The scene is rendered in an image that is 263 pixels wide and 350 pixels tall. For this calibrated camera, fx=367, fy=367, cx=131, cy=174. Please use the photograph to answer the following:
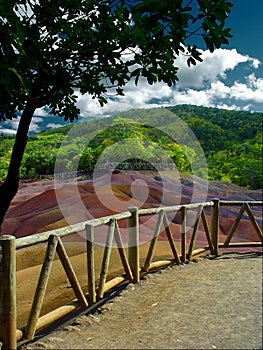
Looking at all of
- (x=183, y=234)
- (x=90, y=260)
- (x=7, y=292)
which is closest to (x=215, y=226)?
(x=183, y=234)

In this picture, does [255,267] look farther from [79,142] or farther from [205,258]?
[79,142]

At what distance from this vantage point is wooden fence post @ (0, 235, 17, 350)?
112 inches

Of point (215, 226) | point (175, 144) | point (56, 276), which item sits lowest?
point (56, 276)

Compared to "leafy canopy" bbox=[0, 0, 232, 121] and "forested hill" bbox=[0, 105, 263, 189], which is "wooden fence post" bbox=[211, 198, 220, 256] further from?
"forested hill" bbox=[0, 105, 263, 189]

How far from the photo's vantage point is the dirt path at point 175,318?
3227 millimetres

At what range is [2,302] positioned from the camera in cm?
285

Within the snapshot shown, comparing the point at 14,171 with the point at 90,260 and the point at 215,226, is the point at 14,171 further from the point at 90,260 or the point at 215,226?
the point at 215,226

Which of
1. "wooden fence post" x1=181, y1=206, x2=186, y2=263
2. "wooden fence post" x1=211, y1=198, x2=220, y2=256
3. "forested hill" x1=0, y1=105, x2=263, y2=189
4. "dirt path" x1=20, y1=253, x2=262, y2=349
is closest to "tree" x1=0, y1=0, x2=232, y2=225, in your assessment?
"dirt path" x1=20, y1=253, x2=262, y2=349

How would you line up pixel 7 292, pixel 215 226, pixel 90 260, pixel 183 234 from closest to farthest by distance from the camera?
pixel 7 292 < pixel 90 260 < pixel 183 234 < pixel 215 226

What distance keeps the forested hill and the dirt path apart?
2014 cm

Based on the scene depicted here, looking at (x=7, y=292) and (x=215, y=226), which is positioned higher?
(x=7, y=292)

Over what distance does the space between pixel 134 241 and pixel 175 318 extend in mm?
1361

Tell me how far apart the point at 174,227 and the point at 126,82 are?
860 cm

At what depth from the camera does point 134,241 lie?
4.91m
